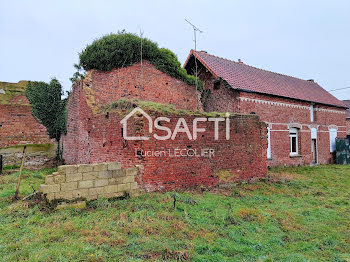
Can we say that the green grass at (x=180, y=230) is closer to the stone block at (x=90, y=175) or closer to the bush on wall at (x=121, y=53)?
the stone block at (x=90, y=175)

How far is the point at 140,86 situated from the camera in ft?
35.8

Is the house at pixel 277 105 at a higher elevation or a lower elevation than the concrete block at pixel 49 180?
higher

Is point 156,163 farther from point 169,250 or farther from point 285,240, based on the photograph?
point 285,240

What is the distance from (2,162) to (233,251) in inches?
431

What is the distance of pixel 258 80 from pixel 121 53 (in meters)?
8.80

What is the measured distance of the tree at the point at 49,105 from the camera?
11.0 metres

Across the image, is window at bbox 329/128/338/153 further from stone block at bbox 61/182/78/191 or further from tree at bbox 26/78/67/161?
stone block at bbox 61/182/78/191

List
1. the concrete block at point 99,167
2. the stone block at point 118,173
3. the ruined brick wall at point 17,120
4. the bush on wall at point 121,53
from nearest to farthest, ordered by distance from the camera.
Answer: the concrete block at point 99,167
the stone block at point 118,173
the bush on wall at point 121,53
the ruined brick wall at point 17,120

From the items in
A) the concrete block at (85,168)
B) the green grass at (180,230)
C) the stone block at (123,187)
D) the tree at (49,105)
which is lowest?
the green grass at (180,230)

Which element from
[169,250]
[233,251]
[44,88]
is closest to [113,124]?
[169,250]

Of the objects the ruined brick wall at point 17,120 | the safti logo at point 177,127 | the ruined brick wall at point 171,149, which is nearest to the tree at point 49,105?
the ruined brick wall at point 17,120

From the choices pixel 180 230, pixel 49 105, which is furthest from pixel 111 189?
pixel 49 105

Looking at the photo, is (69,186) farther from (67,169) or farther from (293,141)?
(293,141)

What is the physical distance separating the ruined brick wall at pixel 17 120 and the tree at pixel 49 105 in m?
0.38
